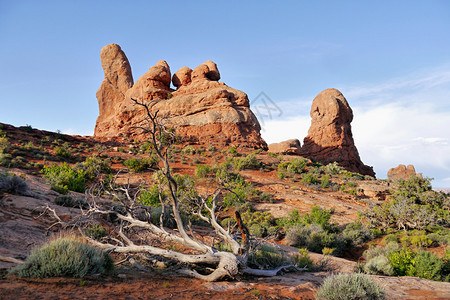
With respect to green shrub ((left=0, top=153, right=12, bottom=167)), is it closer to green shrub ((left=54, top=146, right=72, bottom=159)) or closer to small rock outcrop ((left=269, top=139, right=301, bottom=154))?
green shrub ((left=54, top=146, right=72, bottom=159))

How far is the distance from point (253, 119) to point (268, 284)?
119 ft

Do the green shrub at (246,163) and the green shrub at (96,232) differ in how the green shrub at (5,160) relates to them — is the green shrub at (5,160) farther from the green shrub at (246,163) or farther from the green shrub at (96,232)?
the green shrub at (246,163)

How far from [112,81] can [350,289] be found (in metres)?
49.8

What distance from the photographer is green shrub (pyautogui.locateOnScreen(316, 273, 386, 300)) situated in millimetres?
4309

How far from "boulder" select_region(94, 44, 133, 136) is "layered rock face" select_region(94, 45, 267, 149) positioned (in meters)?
2.38

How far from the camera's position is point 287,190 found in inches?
877

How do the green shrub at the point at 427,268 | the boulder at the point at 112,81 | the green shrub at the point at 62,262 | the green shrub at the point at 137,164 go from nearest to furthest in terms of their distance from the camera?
the green shrub at the point at 62,262 → the green shrub at the point at 427,268 → the green shrub at the point at 137,164 → the boulder at the point at 112,81

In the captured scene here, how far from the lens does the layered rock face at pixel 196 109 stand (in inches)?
1501

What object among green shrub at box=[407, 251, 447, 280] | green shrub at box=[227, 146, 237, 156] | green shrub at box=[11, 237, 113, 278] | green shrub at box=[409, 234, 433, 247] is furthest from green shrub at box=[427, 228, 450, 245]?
green shrub at box=[227, 146, 237, 156]

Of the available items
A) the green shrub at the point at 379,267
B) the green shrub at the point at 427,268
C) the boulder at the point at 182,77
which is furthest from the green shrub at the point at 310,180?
the boulder at the point at 182,77

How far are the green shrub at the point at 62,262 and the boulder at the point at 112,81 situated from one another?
147ft

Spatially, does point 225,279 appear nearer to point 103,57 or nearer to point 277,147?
point 277,147

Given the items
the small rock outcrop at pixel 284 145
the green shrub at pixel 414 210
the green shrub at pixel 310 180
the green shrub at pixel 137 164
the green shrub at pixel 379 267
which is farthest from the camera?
the small rock outcrop at pixel 284 145

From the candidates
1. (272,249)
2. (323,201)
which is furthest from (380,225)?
(272,249)
